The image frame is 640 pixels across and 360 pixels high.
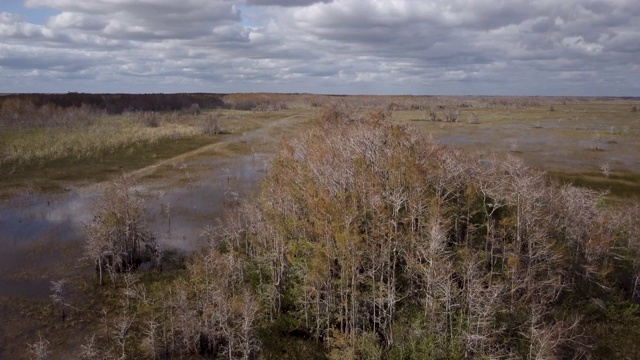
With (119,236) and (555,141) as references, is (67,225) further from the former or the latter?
(555,141)

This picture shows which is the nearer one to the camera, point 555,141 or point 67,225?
point 67,225

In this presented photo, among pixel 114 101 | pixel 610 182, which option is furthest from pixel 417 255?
pixel 114 101

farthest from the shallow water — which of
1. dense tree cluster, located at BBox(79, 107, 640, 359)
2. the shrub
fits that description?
dense tree cluster, located at BBox(79, 107, 640, 359)

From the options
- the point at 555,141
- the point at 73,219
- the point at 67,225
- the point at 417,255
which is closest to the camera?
the point at 417,255

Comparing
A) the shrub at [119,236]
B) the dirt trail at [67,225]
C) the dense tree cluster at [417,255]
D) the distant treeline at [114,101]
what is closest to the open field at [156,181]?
the dirt trail at [67,225]

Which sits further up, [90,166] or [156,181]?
[90,166]

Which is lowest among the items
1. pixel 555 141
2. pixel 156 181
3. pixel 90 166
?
pixel 156 181

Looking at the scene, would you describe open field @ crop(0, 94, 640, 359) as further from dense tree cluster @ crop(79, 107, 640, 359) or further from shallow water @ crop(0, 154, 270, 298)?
dense tree cluster @ crop(79, 107, 640, 359)

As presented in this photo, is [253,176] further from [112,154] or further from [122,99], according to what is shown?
[122,99]

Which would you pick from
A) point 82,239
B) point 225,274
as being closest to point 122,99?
point 82,239
